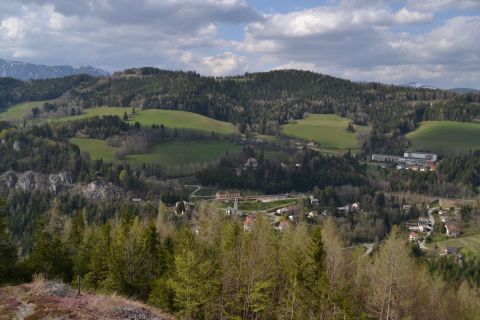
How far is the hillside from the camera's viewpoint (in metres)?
23.1

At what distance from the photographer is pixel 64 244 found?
46.3 meters

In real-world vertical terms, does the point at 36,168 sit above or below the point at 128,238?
below

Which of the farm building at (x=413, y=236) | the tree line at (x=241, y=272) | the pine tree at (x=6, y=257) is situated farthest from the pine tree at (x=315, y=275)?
the farm building at (x=413, y=236)

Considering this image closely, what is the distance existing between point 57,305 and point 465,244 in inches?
3796

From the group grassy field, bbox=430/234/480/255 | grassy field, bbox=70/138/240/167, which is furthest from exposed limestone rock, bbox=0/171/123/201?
grassy field, bbox=430/234/480/255

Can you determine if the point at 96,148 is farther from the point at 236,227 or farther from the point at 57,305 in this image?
the point at 57,305

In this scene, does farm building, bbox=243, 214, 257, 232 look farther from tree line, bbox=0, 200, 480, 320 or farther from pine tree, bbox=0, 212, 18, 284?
pine tree, bbox=0, 212, 18, 284

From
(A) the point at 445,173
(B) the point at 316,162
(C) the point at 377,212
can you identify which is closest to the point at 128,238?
(C) the point at 377,212

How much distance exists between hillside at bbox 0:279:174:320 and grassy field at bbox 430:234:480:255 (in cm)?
8598

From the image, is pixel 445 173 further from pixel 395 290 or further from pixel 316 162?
pixel 395 290

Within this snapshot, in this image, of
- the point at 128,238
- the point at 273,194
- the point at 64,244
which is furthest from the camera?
the point at 273,194

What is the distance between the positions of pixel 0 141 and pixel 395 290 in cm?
13339

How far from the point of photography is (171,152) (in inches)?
6609

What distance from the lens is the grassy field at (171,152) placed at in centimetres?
15388
